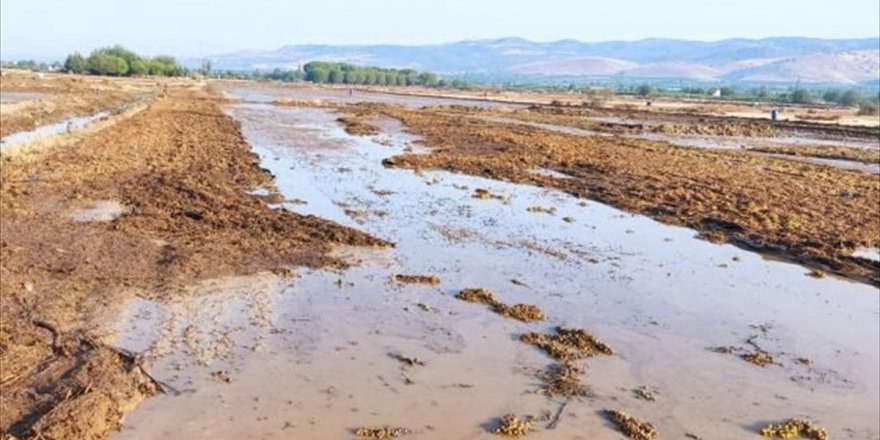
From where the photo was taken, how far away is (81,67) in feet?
400

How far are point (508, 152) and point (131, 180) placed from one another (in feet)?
49.4

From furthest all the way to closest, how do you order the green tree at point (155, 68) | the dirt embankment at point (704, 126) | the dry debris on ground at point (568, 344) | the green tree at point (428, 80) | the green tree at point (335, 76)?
the green tree at point (428, 80) < the green tree at point (335, 76) < the green tree at point (155, 68) < the dirt embankment at point (704, 126) < the dry debris on ground at point (568, 344)

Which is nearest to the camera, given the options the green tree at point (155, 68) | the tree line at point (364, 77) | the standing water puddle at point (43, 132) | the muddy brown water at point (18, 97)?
the standing water puddle at point (43, 132)

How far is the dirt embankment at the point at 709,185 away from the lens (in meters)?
16.3

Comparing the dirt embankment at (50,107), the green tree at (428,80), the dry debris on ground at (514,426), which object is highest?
the green tree at (428,80)

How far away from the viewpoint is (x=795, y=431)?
7.68 meters

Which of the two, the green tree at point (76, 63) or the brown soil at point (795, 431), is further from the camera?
the green tree at point (76, 63)

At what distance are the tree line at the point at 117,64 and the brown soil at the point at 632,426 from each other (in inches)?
4742

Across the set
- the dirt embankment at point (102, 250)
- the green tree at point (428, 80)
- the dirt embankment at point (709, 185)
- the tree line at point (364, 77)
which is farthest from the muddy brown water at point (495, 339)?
the green tree at point (428, 80)

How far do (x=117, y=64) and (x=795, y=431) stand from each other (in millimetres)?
121799

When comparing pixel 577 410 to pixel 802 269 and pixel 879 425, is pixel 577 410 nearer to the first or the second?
pixel 879 425

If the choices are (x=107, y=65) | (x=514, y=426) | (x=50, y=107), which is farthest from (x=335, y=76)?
(x=514, y=426)

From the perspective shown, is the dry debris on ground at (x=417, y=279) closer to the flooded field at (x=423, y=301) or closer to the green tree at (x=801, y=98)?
the flooded field at (x=423, y=301)

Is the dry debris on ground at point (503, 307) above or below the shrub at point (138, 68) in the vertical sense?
below
